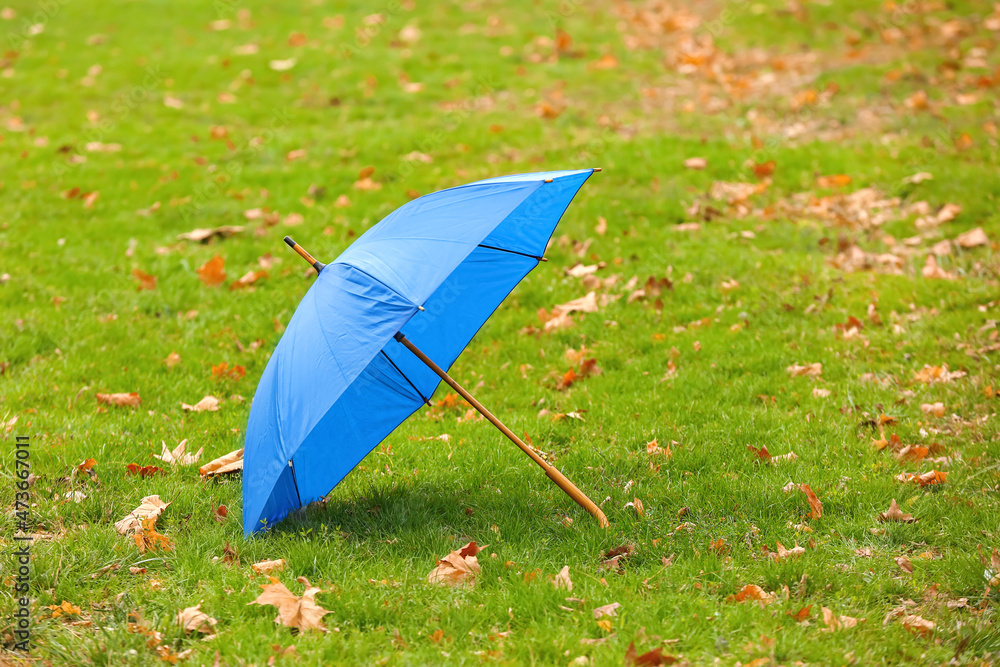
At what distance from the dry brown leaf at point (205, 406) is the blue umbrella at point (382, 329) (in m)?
1.57

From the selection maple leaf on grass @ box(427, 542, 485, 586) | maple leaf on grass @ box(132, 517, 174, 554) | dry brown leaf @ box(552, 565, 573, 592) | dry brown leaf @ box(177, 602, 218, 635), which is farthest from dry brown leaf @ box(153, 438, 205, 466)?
dry brown leaf @ box(552, 565, 573, 592)

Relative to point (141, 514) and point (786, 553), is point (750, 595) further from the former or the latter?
point (141, 514)

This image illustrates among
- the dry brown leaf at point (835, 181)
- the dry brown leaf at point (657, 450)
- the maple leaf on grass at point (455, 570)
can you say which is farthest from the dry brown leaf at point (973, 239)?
the maple leaf on grass at point (455, 570)

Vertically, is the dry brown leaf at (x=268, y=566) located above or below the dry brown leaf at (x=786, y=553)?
above

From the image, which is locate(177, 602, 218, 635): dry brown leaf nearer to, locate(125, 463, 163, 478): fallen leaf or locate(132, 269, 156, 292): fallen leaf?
locate(125, 463, 163, 478): fallen leaf

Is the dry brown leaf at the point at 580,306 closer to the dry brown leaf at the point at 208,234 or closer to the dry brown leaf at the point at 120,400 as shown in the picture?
the dry brown leaf at the point at 120,400

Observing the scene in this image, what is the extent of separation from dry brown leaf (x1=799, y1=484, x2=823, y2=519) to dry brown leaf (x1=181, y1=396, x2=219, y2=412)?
326 cm

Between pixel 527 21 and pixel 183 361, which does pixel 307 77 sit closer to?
pixel 527 21

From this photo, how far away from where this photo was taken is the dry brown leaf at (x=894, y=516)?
343 cm

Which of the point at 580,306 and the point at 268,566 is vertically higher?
the point at 580,306

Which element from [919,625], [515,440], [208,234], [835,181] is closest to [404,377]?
[515,440]

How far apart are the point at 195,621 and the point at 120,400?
2.16 meters

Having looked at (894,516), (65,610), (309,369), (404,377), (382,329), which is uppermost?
(382,329)

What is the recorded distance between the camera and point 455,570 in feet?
10.5
